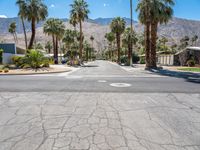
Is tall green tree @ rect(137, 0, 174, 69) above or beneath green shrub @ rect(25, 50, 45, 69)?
above

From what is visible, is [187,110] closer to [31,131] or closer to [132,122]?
[132,122]

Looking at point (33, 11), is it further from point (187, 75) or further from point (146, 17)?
point (187, 75)


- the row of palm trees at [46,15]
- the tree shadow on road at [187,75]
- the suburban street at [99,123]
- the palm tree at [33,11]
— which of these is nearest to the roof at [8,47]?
the row of palm trees at [46,15]

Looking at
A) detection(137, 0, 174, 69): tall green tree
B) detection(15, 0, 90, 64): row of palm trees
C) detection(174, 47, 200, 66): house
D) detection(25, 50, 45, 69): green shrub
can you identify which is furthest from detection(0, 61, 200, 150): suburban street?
detection(174, 47, 200, 66): house

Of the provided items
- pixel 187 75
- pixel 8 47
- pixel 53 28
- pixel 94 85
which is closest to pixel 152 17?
pixel 187 75

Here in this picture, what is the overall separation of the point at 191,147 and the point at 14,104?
653 cm

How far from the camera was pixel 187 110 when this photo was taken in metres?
7.66

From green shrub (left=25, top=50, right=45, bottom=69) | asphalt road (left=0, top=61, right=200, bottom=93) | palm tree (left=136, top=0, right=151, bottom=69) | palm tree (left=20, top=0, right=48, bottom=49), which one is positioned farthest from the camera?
palm tree (left=20, top=0, right=48, bottom=49)

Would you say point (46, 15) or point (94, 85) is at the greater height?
point (46, 15)

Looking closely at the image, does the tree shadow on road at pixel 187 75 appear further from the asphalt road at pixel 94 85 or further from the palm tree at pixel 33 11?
the palm tree at pixel 33 11

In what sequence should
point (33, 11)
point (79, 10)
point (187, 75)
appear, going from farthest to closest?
point (79, 10)
point (33, 11)
point (187, 75)

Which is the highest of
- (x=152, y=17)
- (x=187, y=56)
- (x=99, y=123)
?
(x=152, y=17)

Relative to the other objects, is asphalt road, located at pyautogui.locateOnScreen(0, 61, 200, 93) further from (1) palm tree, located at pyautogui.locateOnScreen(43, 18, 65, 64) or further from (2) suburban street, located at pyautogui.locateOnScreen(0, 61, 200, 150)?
(1) palm tree, located at pyautogui.locateOnScreen(43, 18, 65, 64)

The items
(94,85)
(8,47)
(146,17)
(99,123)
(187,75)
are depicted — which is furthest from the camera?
(8,47)
